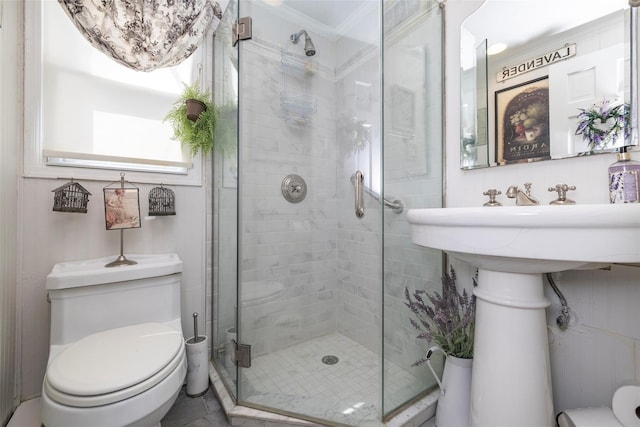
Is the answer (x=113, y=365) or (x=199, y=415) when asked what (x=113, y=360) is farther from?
(x=199, y=415)

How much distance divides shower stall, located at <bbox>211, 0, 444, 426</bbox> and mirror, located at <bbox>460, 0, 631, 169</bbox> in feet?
0.60

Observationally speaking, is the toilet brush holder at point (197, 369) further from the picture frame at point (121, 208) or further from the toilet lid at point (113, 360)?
the picture frame at point (121, 208)

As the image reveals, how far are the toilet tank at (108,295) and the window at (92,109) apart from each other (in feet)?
1.53

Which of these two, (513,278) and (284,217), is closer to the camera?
(513,278)

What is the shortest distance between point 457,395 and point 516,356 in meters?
0.41

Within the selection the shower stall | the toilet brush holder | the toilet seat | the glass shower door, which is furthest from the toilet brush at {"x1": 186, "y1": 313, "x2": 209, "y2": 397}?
the toilet seat

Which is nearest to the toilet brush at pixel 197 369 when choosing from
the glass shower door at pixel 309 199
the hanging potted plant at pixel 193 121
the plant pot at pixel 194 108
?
the glass shower door at pixel 309 199

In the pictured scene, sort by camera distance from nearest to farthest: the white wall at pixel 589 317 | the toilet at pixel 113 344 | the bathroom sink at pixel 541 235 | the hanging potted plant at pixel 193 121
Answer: the bathroom sink at pixel 541 235 < the toilet at pixel 113 344 < the white wall at pixel 589 317 < the hanging potted plant at pixel 193 121

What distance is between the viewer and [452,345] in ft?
3.65

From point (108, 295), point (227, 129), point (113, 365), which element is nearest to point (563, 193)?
point (227, 129)

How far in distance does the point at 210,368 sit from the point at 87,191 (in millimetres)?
1096

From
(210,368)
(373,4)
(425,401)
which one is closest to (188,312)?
(210,368)

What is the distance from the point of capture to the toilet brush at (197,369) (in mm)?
1338

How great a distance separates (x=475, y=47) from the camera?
1.26 metres
